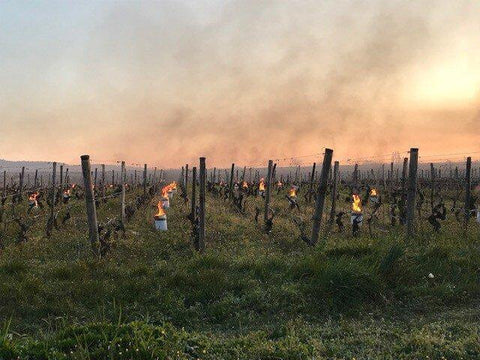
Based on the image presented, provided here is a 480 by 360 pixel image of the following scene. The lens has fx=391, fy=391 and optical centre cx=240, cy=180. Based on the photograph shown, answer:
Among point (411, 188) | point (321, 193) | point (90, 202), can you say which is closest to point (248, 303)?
A: point (321, 193)

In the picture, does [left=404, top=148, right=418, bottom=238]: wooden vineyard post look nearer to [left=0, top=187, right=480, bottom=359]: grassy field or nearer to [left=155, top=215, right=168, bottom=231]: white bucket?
[left=0, top=187, right=480, bottom=359]: grassy field

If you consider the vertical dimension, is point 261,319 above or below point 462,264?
below

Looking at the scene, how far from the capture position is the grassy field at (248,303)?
4359 mm

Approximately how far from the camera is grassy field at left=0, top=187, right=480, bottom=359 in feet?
14.3

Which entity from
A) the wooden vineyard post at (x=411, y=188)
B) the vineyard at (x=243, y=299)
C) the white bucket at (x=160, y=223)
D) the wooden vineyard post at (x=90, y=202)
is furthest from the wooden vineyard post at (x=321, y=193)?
the white bucket at (x=160, y=223)

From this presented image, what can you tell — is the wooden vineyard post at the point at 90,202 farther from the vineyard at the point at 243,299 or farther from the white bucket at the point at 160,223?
the white bucket at the point at 160,223

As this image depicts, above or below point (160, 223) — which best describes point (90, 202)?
above

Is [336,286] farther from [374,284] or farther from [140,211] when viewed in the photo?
[140,211]

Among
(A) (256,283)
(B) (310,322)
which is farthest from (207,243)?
(B) (310,322)

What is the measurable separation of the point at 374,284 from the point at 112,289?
15.2ft

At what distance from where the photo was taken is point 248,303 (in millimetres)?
6621

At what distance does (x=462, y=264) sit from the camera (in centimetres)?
795

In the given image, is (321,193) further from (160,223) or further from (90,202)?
(160,223)

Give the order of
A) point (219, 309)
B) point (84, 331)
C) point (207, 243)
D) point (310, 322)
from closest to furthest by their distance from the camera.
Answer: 1. point (84, 331)
2. point (310, 322)
3. point (219, 309)
4. point (207, 243)
